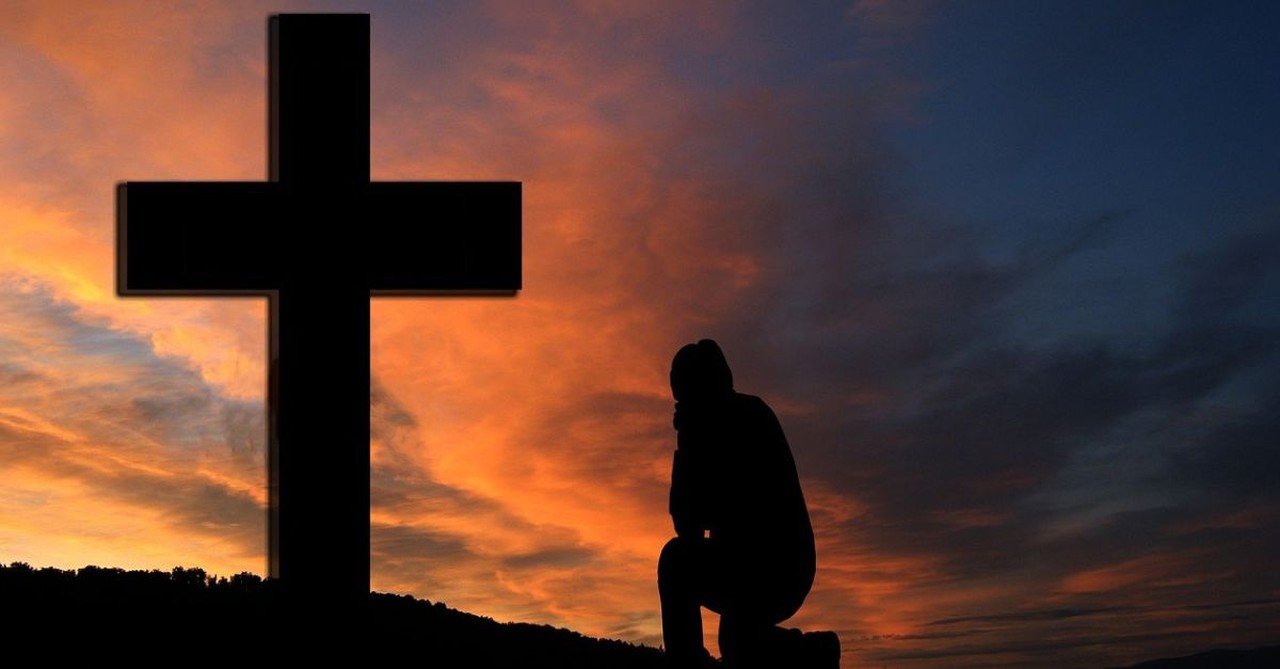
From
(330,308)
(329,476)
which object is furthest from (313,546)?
(330,308)

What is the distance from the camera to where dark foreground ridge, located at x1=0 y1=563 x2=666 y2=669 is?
946 centimetres

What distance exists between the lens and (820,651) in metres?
8.34

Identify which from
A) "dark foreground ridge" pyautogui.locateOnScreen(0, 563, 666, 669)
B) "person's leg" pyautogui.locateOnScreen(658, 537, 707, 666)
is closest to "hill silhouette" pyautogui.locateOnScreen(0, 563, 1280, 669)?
"dark foreground ridge" pyautogui.locateOnScreen(0, 563, 666, 669)

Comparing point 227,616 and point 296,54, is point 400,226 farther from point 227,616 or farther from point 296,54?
point 227,616

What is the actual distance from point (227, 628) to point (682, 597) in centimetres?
438

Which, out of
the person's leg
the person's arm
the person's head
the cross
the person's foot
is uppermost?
the cross

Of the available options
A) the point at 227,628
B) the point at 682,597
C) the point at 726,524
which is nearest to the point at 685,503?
the point at 726,524

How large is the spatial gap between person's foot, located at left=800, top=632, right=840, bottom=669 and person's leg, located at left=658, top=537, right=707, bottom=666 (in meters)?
0.68

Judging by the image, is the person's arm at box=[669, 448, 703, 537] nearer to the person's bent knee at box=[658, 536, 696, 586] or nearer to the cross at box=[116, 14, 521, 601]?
the person's bent knee at box=[658, 536, 696, 586]

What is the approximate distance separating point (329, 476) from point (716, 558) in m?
2.59

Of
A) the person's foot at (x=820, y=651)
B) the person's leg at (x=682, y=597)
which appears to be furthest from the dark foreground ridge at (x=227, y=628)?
the person's foot at (x=820, y=651)

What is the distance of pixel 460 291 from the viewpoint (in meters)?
9.28

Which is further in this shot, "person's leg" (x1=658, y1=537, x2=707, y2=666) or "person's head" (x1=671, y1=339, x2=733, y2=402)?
"person's head" (x1=671, y1=339, x2=733, y2=402)

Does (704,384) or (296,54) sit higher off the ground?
(296,54)
